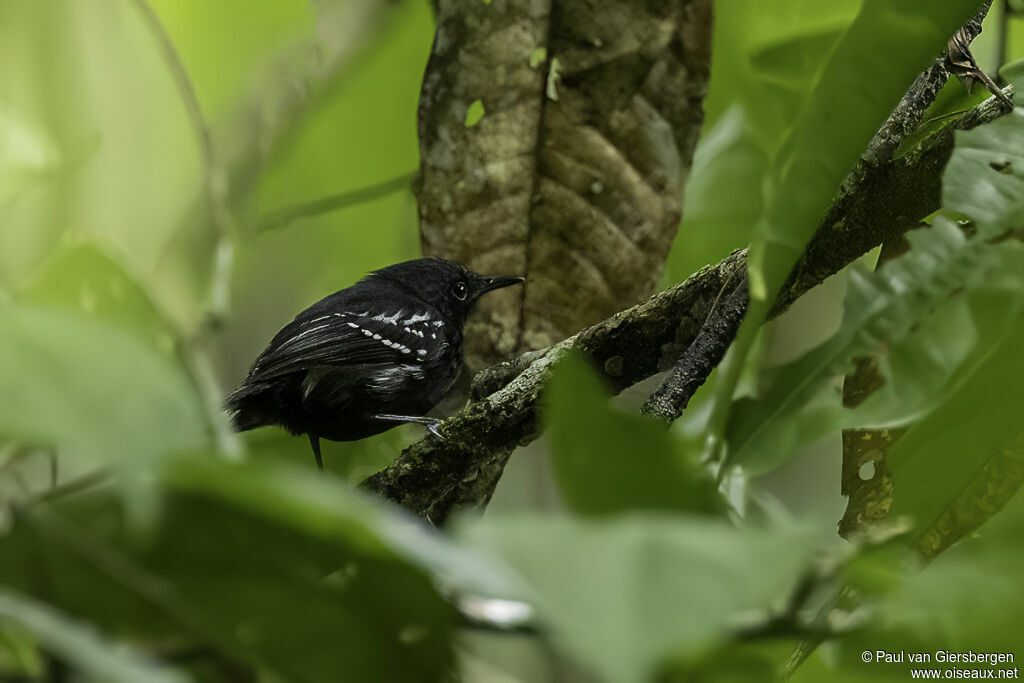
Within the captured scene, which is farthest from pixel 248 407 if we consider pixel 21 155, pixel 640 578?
pixel 640 578

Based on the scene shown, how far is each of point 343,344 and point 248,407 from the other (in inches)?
11.3

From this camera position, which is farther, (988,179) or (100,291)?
(988,179)

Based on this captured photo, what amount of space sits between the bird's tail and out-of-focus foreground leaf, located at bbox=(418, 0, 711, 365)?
2.77 feet

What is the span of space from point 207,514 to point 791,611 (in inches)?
9.3

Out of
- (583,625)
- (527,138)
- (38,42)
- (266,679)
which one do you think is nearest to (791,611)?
(583,625)

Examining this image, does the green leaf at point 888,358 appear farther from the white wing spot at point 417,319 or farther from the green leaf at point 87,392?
the white wing spot at point 417,319

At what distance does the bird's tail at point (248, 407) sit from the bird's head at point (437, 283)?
0.49 meters

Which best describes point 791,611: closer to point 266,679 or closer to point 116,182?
point 266,679

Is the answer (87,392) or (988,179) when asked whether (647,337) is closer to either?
(988,179)

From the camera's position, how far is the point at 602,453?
14.9 inches

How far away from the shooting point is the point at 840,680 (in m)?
0.49

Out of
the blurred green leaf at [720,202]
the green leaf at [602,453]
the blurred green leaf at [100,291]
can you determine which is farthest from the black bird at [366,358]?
the green leaf at [602,453]

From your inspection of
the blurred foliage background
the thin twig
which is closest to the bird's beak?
the thin twig

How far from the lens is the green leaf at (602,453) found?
0.38m
